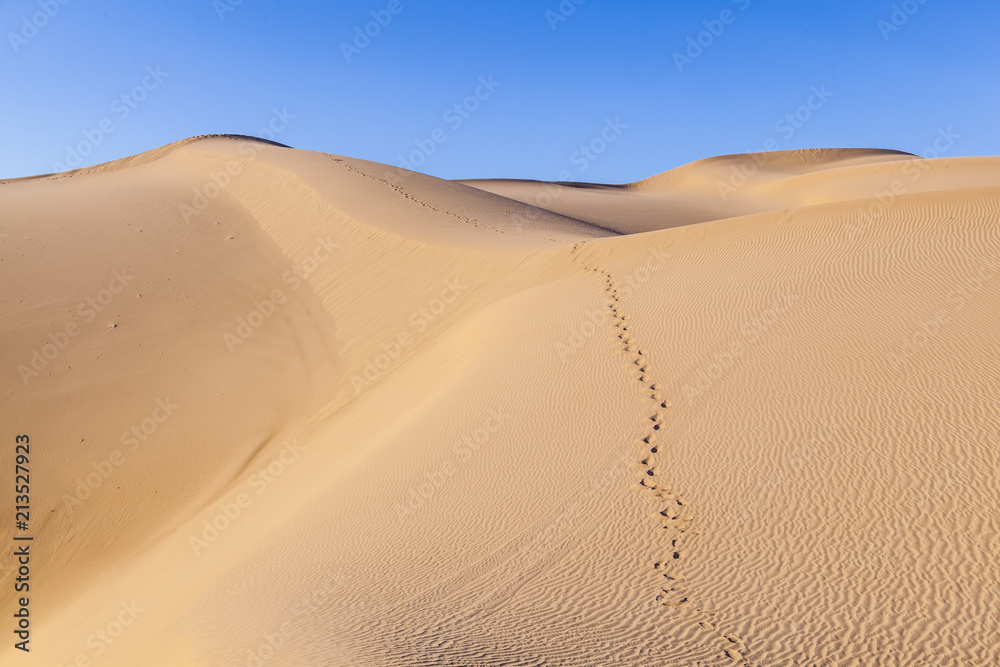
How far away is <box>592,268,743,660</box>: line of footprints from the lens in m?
4.97

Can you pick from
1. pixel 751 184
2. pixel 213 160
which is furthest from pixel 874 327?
pixel 751 184

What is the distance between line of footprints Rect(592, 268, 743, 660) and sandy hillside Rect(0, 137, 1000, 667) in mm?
26

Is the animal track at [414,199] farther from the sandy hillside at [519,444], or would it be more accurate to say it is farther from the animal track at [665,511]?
the animal track at [665,511]

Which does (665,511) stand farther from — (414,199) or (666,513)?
(414,199)

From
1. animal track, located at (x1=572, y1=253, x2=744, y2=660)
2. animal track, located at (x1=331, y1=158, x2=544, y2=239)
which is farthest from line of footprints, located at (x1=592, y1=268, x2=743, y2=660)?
animal track, located at (x1=331, y1=158, x2=544, y2=239)

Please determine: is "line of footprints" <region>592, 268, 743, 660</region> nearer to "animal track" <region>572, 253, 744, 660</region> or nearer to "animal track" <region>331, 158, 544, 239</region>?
"animal track" <region>572, 253, 744, 660</region>

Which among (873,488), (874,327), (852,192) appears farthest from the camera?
(852,192)

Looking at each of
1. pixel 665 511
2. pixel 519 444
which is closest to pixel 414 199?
pixel 519 444

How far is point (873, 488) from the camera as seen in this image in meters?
5.85

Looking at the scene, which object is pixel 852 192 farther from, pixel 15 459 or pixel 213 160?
pixel 15 459

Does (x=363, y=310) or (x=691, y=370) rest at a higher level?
(x=363, y=310)

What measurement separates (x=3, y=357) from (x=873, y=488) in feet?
41.9

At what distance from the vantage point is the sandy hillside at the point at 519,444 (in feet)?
16.3

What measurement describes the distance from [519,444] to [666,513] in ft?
6.50
